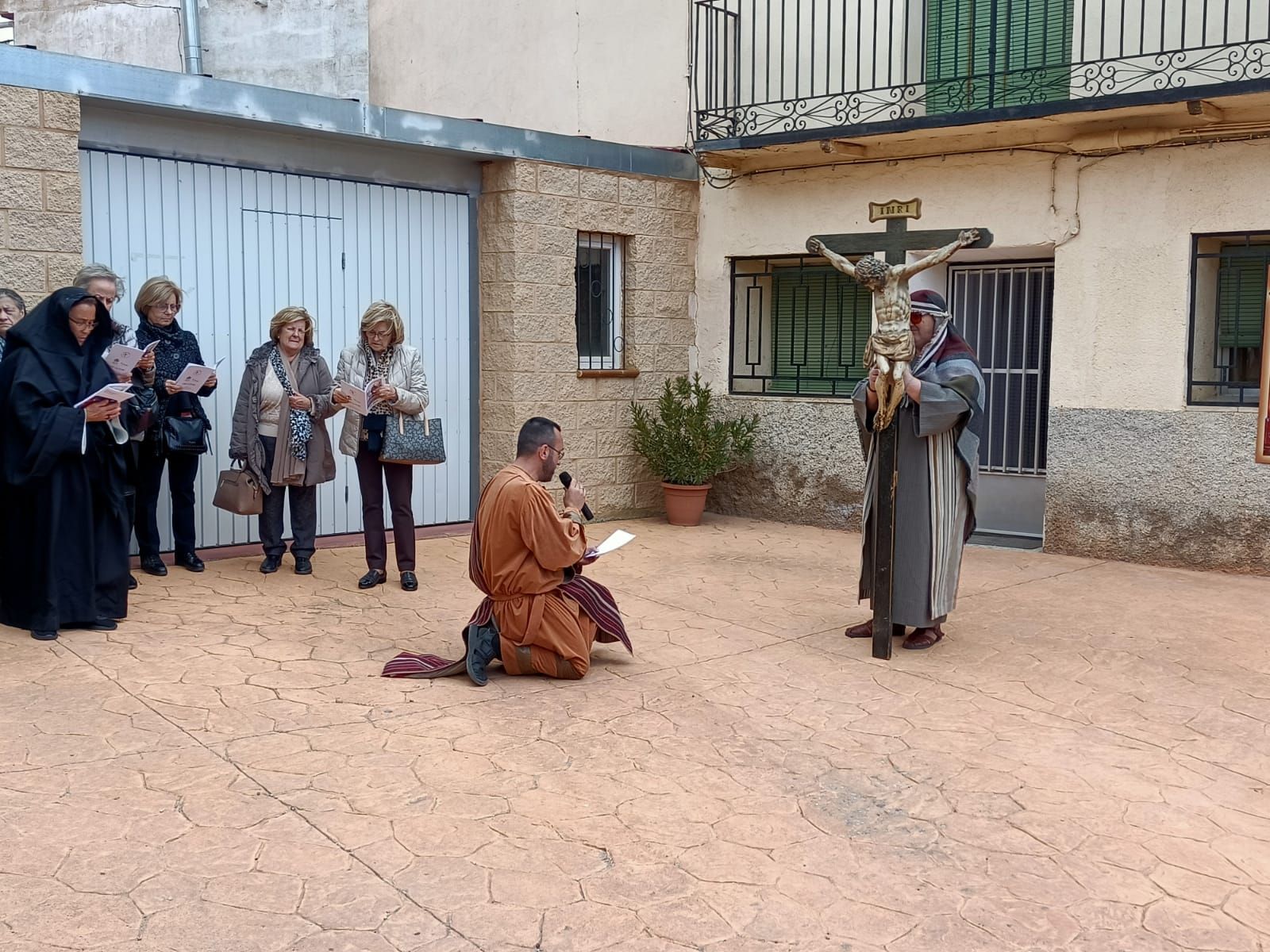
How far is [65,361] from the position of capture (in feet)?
20.8

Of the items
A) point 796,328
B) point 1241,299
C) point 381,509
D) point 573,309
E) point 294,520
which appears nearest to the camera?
point 381,509

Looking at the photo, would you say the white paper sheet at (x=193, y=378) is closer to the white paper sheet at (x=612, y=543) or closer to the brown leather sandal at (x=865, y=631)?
the white paper sheet at (x=612, y=543)

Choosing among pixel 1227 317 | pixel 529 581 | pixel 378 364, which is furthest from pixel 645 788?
pixel 1227 317

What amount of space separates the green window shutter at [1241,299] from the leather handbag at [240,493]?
6.59 meters

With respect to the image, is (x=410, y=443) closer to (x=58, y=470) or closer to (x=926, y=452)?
(x=58, y=470)

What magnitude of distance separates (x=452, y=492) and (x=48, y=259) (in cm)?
362

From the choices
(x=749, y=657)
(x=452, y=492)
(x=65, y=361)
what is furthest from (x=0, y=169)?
(x=749, y=657)

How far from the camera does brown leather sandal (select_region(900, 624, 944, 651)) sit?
A: 21.3ft

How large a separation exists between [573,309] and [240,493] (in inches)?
134

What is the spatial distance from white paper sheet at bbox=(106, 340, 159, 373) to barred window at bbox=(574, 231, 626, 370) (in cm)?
439

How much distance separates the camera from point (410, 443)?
776cm

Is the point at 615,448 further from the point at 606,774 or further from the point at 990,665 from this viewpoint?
the point at 606,774

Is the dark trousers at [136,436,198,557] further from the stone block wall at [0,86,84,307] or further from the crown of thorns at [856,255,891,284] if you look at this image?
the crown of thorns at [856,255,891,284]

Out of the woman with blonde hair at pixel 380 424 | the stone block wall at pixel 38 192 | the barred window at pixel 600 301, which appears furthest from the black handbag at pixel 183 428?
the barred window at pixel 600 301
